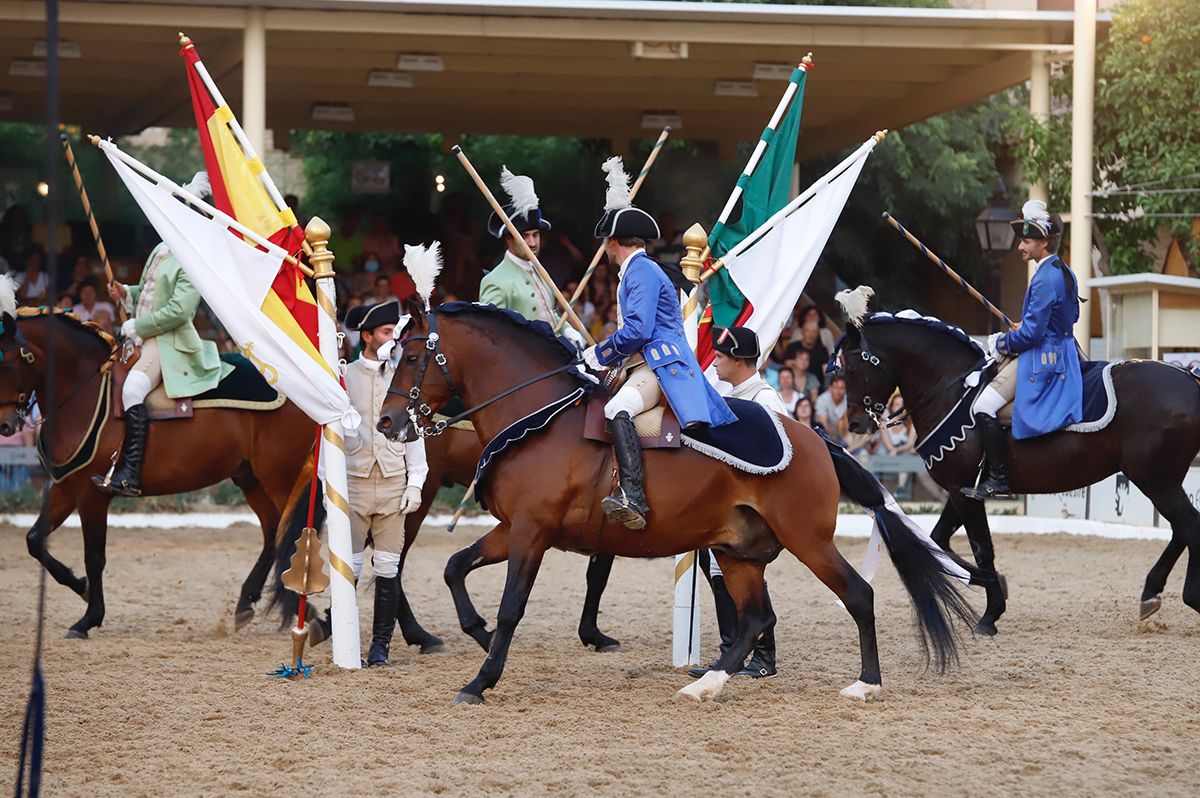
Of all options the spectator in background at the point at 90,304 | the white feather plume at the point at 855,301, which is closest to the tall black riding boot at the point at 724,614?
the white feather plume at the point at 855,301

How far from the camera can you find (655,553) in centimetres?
735

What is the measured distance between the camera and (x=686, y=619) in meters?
8.16

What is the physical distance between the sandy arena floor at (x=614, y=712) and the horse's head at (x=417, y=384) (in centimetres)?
132

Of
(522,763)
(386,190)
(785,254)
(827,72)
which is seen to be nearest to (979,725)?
(522,763)

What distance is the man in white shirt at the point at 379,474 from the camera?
814 cm

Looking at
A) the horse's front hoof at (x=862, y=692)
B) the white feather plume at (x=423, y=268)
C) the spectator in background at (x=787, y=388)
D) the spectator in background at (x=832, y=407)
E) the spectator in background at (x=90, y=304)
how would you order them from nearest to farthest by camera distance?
1. the horse's front hoof at (x=862, y=692)
2. the white feather plume at (x=423, y=268)
3. the spectator in background at (x=832, y=407)
4. the spectator in background at (x=787, y=388)
5. the spectator in background at (x=90, y=304)

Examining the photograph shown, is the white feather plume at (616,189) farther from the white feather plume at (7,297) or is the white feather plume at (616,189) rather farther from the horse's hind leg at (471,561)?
the white feather plume at (7,297)

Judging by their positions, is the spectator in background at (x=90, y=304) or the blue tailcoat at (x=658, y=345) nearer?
the blue tailcoat at (x=658, y=345)

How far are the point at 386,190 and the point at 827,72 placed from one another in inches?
295

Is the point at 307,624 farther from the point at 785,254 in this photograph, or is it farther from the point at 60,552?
the point at 60,552

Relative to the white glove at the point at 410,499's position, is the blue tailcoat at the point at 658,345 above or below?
above

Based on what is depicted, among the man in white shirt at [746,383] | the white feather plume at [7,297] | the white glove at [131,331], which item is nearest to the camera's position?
the man in white shirt at [746,383]

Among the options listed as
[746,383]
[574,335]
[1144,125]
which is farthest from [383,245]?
[746,383]

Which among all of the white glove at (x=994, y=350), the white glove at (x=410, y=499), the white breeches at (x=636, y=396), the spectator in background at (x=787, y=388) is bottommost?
the white glove at (x=410, y=499)
